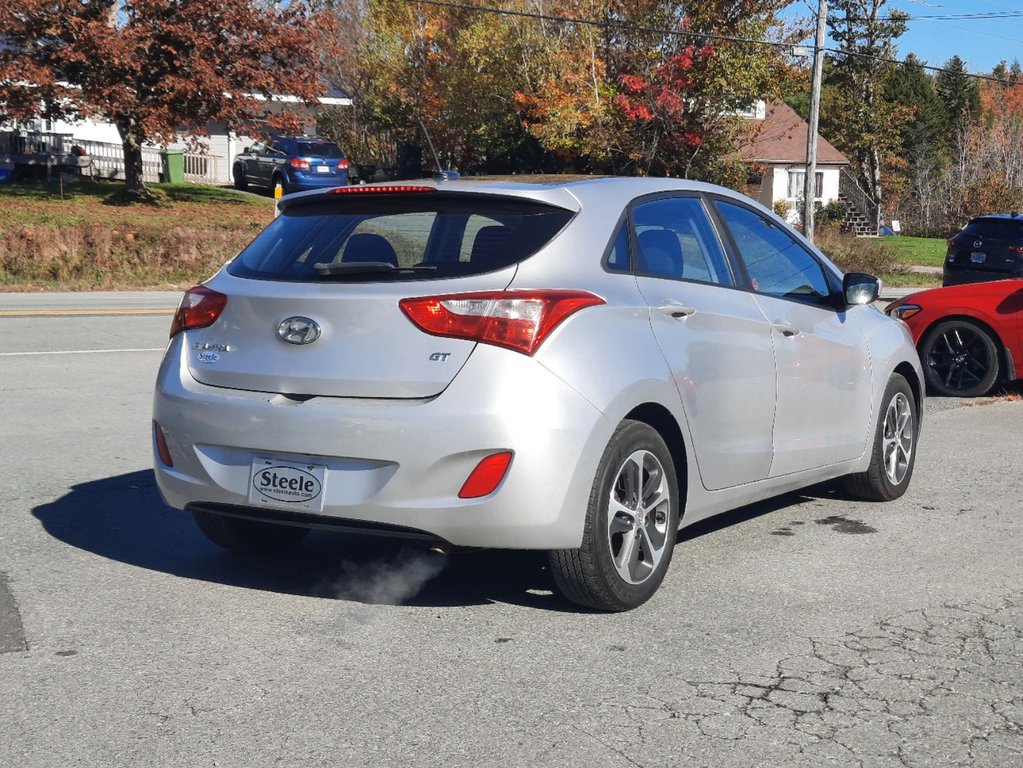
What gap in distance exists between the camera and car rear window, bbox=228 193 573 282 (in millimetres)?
5250

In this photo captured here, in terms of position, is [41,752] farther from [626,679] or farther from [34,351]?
[34,351]

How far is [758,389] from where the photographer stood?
20.4 ft

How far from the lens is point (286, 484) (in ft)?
16.9

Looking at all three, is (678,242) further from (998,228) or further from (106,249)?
(106,249)

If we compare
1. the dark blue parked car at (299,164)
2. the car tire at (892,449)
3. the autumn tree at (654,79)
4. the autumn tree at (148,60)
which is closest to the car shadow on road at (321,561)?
the car tire at (892,449)

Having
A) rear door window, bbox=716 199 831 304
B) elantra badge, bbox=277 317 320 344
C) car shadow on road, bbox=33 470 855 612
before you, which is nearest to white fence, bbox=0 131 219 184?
car shadow on road, bbox=33 470 855 612

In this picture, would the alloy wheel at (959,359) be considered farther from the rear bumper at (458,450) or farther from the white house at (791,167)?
the white house at (791,167)

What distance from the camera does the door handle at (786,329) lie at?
6.43 metres

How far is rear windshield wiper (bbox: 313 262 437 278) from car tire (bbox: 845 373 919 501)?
3216mm

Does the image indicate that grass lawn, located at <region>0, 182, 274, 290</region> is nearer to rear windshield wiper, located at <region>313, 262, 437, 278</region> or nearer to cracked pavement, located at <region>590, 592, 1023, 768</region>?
rear windshield wiper, located at <region>313, 262, 437, 278</region>

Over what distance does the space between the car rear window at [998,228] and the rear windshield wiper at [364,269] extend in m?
17.2

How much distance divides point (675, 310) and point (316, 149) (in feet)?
121

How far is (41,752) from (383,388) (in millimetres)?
1728

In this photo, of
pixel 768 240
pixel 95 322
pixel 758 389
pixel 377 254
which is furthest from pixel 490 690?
pixel 95 322
